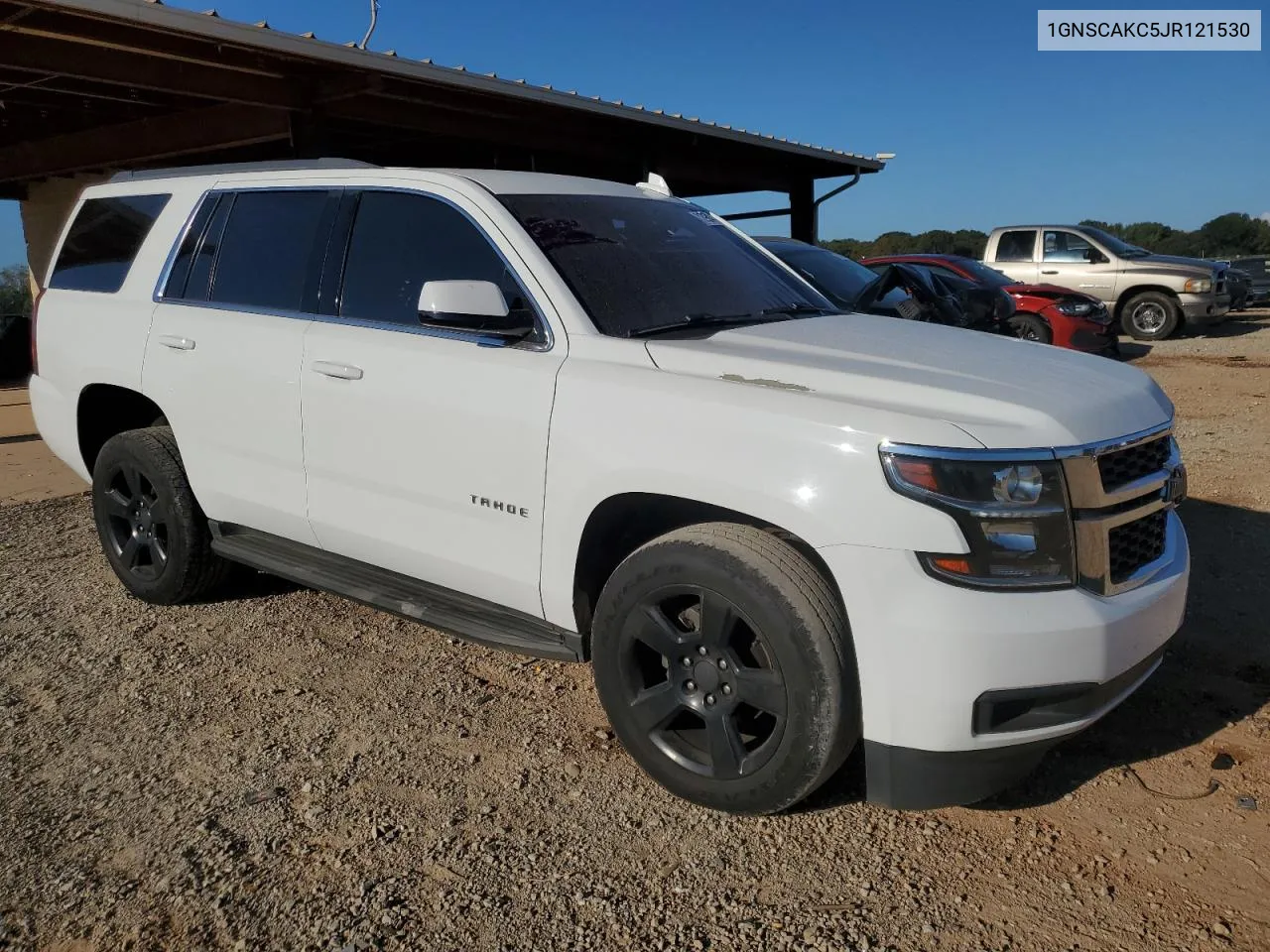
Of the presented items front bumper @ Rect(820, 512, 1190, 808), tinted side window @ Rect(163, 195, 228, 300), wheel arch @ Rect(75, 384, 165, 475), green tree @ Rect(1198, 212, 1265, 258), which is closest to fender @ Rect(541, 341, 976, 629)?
front bumper @ Rect(820, 512, 1190, 808)

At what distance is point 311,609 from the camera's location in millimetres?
4641

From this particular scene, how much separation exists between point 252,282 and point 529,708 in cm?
211

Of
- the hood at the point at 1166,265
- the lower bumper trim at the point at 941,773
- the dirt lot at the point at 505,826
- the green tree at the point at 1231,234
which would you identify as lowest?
the dirt lot at the point at 505,826

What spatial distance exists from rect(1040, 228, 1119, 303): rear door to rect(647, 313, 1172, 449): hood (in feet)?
45.4

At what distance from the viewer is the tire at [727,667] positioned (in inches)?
101

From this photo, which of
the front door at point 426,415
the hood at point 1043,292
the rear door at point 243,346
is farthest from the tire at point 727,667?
the hood at point 1043,292

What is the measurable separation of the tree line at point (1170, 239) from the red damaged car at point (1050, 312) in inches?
1332

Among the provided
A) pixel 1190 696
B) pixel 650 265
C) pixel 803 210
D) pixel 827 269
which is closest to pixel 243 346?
pixel 650 265

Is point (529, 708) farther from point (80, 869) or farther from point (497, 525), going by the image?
point (80, 869)

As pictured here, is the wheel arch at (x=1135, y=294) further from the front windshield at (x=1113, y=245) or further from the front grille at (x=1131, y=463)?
the front grille at (x=1131, y=463)

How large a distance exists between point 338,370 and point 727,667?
1828mm

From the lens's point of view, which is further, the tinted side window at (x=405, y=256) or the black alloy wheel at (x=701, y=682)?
the tinted side window at (x=405, y=256)

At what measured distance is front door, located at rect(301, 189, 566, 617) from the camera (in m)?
3.15

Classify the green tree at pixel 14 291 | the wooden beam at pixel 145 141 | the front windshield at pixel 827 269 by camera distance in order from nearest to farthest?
1. the front windshield at pixel 827 269
2. the wooden beam at pixel 145 141
3. the green tree at pixel 14 291
